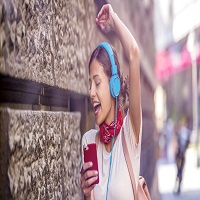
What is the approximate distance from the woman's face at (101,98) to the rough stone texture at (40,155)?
0.42 ft

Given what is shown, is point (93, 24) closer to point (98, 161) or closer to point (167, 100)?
point (98, 161)

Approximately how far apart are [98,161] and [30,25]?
0.97 m

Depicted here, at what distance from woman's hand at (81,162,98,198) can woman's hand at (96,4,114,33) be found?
76 cm

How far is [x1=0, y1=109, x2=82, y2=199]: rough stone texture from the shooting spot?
1895 mm

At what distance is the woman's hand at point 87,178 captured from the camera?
2779mm

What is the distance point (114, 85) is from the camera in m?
2.78

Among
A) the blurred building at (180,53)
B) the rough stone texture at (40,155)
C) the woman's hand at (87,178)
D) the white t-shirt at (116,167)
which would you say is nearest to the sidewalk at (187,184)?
the blurred building at (180,53)

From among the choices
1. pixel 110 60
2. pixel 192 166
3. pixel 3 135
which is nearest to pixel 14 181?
pixel 3 135

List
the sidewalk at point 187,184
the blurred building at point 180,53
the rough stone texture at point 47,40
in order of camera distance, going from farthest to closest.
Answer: the blurred building at point 180,53
the sidewalk at point 187,184
the rough stone texture at point 47,40

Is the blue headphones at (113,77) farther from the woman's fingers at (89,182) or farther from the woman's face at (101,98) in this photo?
the woman's fingers at (89,182)

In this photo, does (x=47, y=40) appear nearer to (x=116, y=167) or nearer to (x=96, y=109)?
(x=96, y=109)

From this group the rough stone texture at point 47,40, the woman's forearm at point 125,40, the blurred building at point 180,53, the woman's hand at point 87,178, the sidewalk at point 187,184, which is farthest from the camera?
the blurred building at point 180,53

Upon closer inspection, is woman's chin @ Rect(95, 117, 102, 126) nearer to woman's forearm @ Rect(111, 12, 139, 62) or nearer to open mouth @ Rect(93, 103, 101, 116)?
open mouth @ Rect(93, 103, 101, 116)

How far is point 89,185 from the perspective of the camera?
280cm
